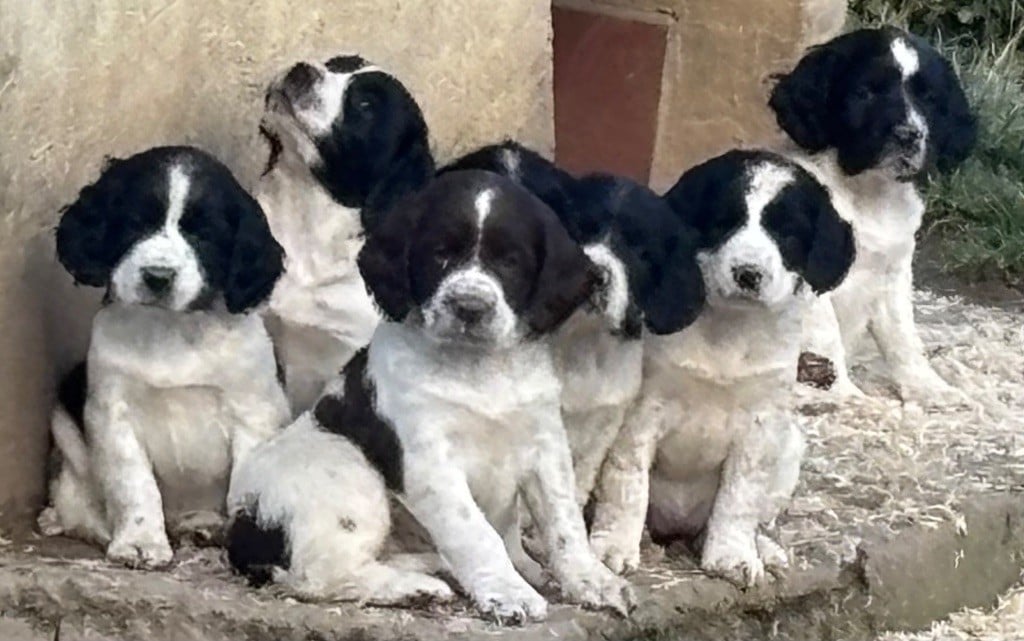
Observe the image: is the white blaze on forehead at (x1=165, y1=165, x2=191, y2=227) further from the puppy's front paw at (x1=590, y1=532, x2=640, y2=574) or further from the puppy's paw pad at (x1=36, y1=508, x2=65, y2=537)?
the puppy's front paw at (x1=590, y1=532, x2=640, y2=574)

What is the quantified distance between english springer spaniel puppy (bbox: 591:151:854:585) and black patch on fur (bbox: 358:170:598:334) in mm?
480

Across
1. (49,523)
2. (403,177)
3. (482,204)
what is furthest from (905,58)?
(49,523)

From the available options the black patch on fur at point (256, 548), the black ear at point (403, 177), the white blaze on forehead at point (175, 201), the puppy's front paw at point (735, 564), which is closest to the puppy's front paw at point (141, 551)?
the black patch on fur at point (256, 548)

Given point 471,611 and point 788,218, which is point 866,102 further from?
point 471,611

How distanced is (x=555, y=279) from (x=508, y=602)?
0.74 meters

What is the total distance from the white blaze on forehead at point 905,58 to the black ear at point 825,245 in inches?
55.5

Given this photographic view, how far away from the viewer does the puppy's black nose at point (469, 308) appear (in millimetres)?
3752

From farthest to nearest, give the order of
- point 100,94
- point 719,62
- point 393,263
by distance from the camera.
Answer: point 719,62 → point 100,94 → point 393,263

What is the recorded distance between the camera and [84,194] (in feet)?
13.6

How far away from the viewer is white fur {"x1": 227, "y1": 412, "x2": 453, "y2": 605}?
13.2 feet

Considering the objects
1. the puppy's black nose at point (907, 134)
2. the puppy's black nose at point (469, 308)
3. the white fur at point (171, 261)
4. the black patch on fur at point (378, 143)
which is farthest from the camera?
the puppy's black nose at point (907, 134)

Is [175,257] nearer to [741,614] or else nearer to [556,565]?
[556,565]

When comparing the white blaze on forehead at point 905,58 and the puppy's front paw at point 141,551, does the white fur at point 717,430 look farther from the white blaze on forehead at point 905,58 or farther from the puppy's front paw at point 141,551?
the white blaze on forehead at point 905,58

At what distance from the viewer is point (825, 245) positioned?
419cm
